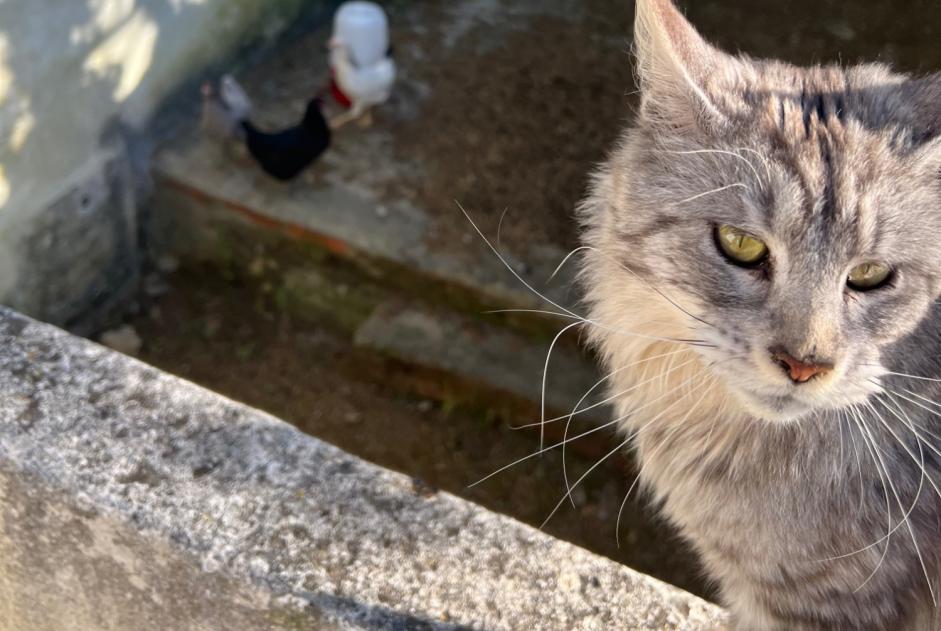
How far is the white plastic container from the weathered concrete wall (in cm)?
49

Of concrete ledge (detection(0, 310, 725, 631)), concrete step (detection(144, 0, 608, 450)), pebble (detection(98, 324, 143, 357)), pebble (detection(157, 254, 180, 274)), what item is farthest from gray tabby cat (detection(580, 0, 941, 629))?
pebble (detection(157, 254, 180, 274))

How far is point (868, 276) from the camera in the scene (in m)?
1.60

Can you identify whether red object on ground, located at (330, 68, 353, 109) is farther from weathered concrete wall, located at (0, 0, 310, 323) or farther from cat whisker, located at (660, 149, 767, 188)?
cat whisker, located at (660, 149, 767, 188)

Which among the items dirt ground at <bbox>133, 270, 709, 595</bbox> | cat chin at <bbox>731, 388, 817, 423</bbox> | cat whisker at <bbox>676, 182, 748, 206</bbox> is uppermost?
cat whisker at <bbox>676, 182, 748, 206</bbox>

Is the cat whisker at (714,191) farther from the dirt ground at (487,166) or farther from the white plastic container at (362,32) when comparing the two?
the white plastic container at (362,32)

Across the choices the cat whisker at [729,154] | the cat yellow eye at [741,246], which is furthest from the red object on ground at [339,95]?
the cat yellow eye at [741,246]

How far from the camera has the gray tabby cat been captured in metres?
1.56

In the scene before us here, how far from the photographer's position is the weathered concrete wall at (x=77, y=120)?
2.92 metres

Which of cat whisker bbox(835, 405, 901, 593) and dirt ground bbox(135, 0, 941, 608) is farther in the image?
dirt ground bbox(135, 0, 941, 608)

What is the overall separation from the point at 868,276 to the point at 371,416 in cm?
197

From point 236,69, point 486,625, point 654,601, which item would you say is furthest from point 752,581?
point 236,69

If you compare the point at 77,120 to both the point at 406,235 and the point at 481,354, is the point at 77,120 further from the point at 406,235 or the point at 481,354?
the point at 481,354

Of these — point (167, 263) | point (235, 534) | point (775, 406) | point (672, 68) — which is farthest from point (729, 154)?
point (167, 263)

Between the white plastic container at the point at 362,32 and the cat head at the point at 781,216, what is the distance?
1.87m
